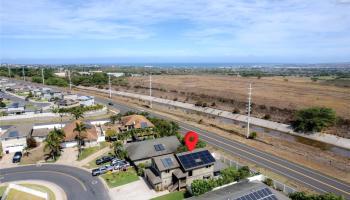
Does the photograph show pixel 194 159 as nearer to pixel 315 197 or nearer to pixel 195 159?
pixel 195 159

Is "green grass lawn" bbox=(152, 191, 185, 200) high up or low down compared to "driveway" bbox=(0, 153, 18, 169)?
up

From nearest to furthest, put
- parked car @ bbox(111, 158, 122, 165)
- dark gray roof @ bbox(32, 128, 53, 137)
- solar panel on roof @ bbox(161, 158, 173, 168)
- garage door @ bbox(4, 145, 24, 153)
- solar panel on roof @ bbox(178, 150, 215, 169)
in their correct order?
solar panel on roof @ bbox(178, 150, 215, 169) → solar panel on roof @ bbox(161, 158, 173, 168) → parked car @ bbox(111, 158, 122, 165) → garage door @ bbox(4, 145, 24, 153) → dark gray roof @ bbox(32, 128, 53, 137)

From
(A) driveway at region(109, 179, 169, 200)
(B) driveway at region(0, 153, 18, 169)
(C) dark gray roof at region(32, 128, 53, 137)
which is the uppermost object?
(C) dark gray roof at region(32, 128, 53, 137)

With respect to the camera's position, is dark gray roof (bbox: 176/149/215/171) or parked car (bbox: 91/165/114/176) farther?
parked car (bbox: 91/165/114/176)

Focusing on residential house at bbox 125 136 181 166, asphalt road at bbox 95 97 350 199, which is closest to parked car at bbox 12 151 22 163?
residential house at bbox 125 136 181 166

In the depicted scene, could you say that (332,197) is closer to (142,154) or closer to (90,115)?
(142,154)

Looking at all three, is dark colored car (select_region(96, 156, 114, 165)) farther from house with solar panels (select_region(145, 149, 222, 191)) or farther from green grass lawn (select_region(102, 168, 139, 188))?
house with solar panels (select_region(145, 149, 222, 191))

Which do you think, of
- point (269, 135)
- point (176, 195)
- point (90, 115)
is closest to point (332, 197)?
point (176, 195)

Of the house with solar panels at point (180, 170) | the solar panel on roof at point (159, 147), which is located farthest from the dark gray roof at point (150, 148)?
the house with solar panels at point (180, 170)
